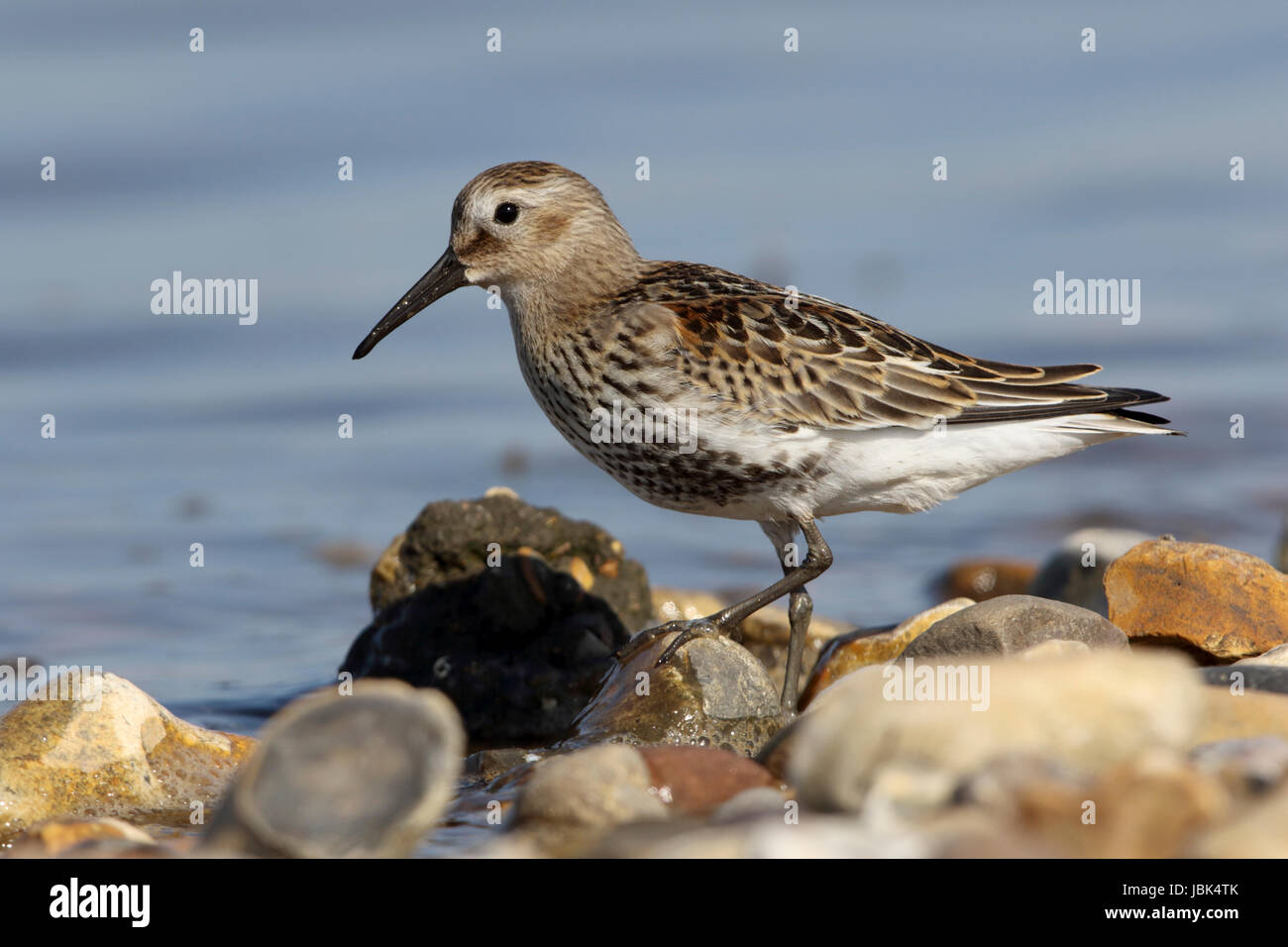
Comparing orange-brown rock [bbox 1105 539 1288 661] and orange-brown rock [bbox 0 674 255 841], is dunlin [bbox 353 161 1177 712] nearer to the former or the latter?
orange-brown rock [bbox 1105 539 1288 661]

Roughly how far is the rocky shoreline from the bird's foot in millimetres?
48

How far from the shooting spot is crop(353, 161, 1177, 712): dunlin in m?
6.47

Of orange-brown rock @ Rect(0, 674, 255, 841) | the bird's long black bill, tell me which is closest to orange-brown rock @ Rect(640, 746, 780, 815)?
orange-brown rock @ Rect(0, 674, 255, 841)

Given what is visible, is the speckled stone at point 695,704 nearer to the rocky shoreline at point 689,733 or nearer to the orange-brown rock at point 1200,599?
the rocky shoreline at point 689,733

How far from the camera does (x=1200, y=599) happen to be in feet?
20.6

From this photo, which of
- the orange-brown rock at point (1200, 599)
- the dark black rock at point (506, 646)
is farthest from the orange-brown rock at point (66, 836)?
the orange-brown rock at point (1200, 599)

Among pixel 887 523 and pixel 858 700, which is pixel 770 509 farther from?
pixel 887 523

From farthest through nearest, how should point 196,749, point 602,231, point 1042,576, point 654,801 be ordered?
point 1042,576 → point 602,231 → point 196,749 → point 654,801

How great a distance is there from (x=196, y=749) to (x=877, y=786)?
2.99 meters

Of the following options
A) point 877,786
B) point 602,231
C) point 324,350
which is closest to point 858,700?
point 877,786

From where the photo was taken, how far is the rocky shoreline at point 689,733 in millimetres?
3643

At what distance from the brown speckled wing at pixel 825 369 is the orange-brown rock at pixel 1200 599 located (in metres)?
0.79

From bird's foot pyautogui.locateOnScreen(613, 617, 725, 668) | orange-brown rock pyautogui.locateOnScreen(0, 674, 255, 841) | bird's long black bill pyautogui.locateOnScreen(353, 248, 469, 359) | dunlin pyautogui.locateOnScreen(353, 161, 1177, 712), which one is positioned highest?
bird's long black bill pyautogui.locateOnScreen(353, 248, 469, 359)
